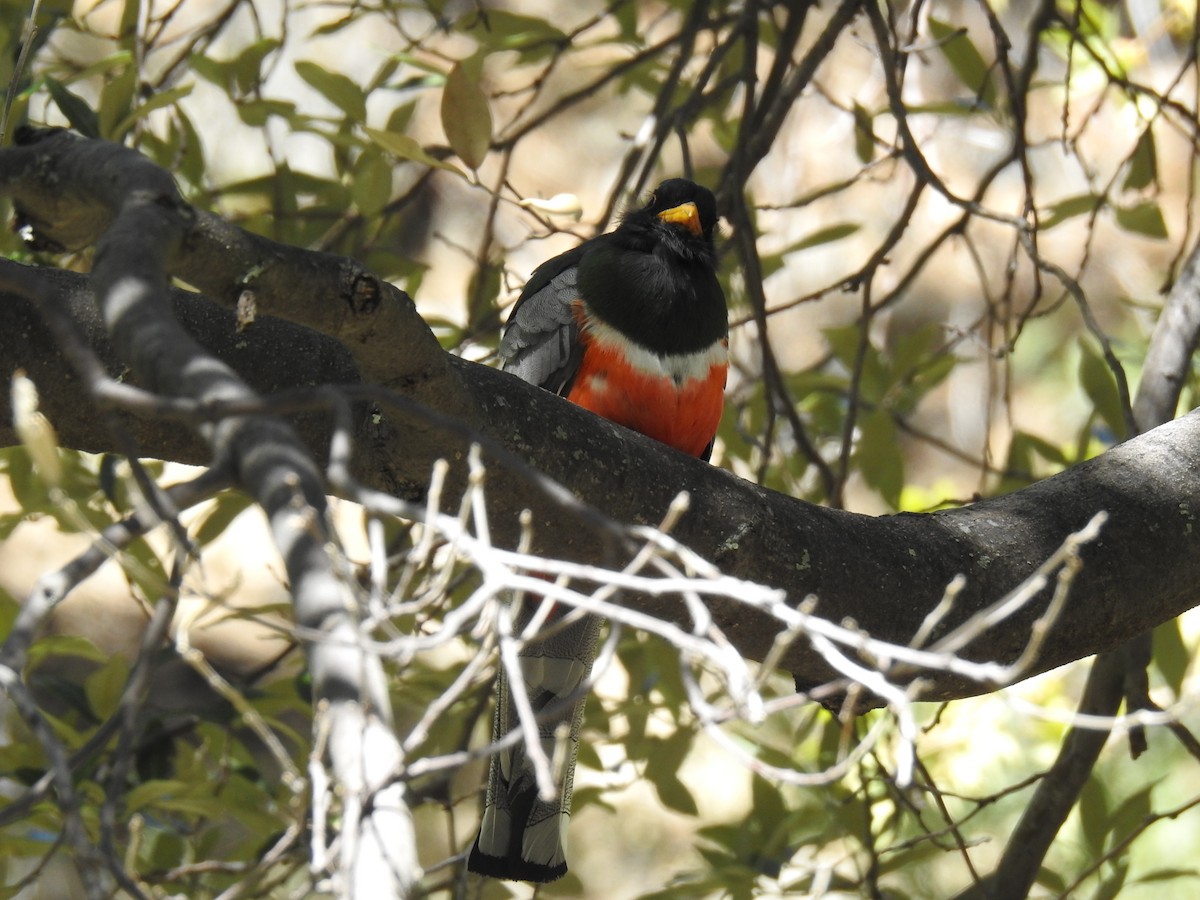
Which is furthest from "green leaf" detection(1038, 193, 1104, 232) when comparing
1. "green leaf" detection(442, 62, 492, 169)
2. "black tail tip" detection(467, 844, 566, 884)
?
"black tail tip" detection(467, 844, 566, 884)

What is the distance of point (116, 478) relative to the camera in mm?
2859

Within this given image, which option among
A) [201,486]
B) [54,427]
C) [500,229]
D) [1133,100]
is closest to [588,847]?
[500,229]

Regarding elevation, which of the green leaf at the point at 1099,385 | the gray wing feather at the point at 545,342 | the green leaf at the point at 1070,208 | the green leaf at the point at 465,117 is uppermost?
the green leaf at the point at 1070,208

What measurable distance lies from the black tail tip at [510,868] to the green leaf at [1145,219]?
1.99 meters

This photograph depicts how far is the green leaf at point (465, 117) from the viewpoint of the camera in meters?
2.47

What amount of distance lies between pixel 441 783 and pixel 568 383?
89cm

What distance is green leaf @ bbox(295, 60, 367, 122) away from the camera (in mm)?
2939

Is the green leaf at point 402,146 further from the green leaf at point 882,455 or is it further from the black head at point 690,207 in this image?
Result: the green leaf at point 882,455

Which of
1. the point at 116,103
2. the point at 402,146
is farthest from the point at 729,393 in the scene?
the point at 116,103

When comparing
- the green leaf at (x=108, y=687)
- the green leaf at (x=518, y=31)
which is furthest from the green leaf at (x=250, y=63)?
the green leaf at (x=108, y=687)

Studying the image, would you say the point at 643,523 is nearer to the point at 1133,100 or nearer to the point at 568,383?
the point at 568,383

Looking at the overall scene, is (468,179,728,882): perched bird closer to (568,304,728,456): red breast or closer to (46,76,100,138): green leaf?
(568,304,728,456): red breast

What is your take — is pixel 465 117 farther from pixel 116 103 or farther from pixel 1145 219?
pixel 1145 219

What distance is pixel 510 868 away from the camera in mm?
2500
